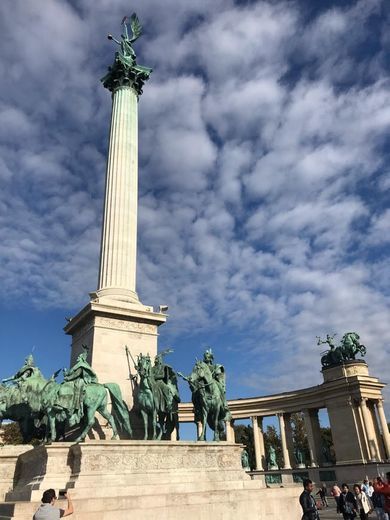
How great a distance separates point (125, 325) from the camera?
2309cm

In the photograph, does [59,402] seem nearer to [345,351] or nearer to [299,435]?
[345,351]

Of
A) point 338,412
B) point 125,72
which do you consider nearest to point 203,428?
point 125,72

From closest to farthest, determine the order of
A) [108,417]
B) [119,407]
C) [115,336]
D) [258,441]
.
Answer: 1. [108,417]
2. [119,407]
3. [115,336]
4. [258,441]

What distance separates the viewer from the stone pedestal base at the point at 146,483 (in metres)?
14.0

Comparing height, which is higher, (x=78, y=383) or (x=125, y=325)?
(x=125, y=325)

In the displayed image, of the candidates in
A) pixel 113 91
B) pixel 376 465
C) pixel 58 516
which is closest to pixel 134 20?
pixel 113 91

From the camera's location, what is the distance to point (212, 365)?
74.0 feet

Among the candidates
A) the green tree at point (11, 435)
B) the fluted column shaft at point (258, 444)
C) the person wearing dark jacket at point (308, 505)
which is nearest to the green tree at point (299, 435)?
the fluted column shaft at point (258, 444)

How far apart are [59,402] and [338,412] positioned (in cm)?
3925

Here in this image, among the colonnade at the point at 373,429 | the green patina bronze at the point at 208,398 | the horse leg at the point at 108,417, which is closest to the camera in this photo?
the horse leg at the point at 108,417

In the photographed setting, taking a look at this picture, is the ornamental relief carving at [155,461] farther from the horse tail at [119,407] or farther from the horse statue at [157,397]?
the horse tail at [119,407]

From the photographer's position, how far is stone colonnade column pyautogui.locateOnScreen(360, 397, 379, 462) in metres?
46.9

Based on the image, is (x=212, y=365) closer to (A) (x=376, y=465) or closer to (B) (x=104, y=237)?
(B) (x=104, y=237)

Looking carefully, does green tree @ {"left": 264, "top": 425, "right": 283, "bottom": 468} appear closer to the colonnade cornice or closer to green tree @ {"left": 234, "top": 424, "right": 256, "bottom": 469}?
green tree @ {"left": 234, "top": 424, "right": 256, "bottom": 469}
